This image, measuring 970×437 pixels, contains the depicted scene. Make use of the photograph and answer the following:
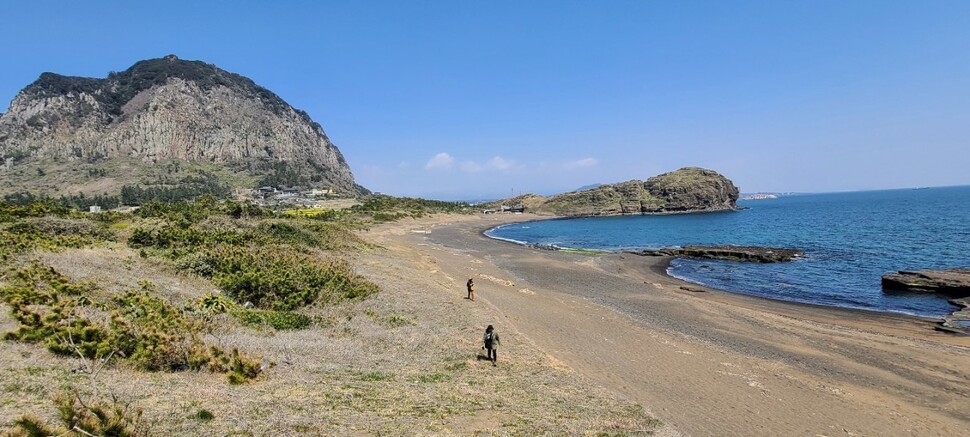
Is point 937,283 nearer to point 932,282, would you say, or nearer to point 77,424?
point 932,282

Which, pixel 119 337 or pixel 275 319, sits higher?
pixel 119 337

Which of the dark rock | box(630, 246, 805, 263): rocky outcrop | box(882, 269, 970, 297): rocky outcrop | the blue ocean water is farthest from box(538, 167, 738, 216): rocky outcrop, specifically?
the dark rock

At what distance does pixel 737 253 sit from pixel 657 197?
114828 mm

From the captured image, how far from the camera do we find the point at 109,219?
1603 inches

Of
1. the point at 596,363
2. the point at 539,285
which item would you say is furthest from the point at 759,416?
the point at 539,285

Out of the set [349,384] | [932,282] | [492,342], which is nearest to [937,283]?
[932,282]

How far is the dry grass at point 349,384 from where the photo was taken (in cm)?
892

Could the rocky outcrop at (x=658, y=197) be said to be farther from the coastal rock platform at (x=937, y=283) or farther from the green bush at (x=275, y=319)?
the green bush at (x=275, y=319)

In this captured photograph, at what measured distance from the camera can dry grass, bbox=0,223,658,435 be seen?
8.92 metres

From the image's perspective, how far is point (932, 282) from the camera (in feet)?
113

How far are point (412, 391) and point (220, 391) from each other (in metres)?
4.51

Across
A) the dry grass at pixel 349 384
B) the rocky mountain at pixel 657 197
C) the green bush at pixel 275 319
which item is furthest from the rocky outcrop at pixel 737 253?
the rocky mountain at pixel 657 197

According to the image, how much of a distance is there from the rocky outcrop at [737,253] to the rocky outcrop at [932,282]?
13.9 meters

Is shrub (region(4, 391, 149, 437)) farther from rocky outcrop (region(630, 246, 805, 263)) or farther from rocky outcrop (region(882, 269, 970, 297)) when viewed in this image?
rocky outcrop (region(630, 246, 805, 263))
